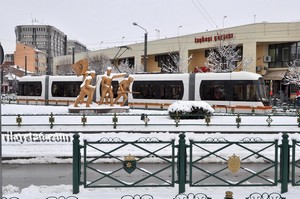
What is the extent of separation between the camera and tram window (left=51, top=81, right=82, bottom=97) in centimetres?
2986

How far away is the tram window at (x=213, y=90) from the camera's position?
22875 millimetres

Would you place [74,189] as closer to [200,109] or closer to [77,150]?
[77,150]

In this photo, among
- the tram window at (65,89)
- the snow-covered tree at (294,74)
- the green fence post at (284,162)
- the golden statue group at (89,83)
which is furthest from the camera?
the snow-covered tree at (294,74)

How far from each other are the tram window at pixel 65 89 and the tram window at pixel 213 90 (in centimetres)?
1165

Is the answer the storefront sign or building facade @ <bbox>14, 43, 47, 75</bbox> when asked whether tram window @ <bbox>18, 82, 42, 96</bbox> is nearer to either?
the storefront sign

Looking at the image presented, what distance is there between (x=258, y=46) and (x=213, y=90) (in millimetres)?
21862

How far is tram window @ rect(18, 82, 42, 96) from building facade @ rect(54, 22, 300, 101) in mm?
21057

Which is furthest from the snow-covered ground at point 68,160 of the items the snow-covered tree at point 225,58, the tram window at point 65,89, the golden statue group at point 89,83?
the snow-covered tree at point 225,58

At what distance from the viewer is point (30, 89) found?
33.1 metres

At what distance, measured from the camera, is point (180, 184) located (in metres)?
6.14

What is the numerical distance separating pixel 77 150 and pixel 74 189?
2.47 feet

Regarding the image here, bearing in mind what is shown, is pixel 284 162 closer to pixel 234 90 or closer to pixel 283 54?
pixel 234 90

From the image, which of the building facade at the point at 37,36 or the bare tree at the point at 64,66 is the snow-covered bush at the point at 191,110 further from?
the building facade at the point at 37,36

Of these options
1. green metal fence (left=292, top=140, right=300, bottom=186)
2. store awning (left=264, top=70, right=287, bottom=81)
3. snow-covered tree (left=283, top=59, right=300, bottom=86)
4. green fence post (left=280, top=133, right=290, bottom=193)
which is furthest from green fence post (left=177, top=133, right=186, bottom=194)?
store awning (left=264, top=70, right=287, bottom=81)
